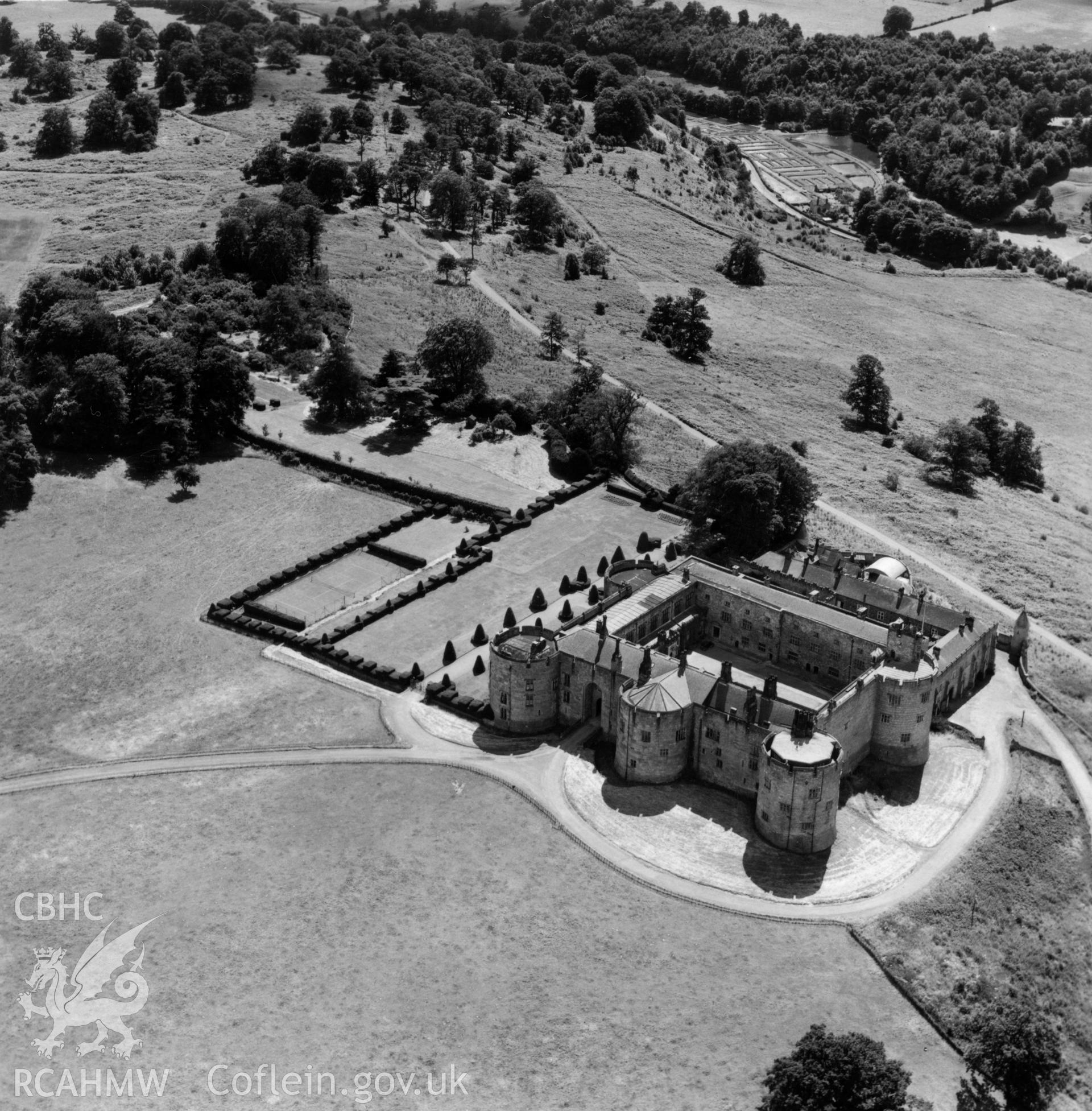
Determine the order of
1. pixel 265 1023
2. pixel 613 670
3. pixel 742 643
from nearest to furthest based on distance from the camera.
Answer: pixel 265 1023 → pixel 613 670 → pixel 742 643

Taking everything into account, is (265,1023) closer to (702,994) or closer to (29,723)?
(702,994)

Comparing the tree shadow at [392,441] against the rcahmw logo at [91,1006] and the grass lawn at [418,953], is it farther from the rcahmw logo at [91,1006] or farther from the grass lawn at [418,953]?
the rcahmw logo at [91,1006]

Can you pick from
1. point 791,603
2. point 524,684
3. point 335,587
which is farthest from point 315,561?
point 791,603

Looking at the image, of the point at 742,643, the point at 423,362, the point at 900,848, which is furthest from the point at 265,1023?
the point at 423,362

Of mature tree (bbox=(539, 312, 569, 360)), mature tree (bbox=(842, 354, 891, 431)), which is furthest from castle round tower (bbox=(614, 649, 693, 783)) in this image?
mature tree (bbox=(539, 312, 569, 360))

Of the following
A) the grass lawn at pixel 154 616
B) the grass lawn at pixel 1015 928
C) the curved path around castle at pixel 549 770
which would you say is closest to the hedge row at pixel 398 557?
the grass lawn at pixel 154 616
